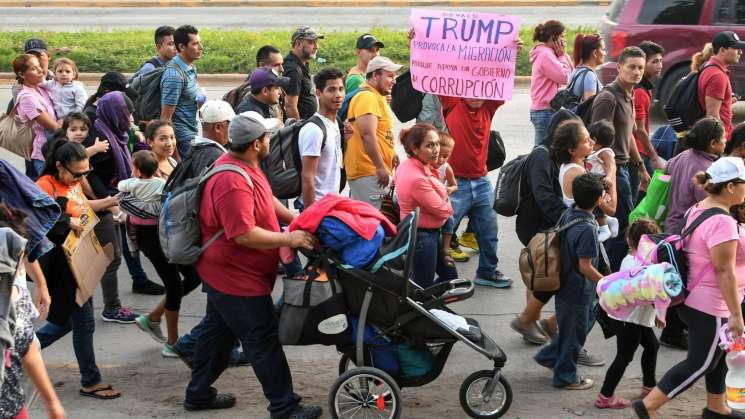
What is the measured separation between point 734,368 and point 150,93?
5.83 meters

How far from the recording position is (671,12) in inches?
548

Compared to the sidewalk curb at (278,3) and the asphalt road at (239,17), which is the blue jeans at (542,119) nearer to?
the asphalt road at (239,17)

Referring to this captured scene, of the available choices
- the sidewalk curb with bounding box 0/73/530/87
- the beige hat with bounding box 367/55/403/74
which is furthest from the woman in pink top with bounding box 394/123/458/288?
the sidewalk curb with bounding box 0/73/530/87

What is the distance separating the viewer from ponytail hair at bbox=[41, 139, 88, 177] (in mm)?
6434

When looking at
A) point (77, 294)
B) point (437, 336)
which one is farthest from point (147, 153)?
point (437, 336)

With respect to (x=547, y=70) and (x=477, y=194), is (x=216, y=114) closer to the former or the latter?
(x=477, y=194)

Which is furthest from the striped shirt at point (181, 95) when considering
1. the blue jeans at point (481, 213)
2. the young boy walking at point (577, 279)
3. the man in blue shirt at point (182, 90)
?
the young boy walking at point (577, 279)

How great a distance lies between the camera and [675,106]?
9.48m

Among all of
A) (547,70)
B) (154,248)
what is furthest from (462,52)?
(154,248)

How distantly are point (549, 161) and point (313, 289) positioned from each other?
91.1 inches

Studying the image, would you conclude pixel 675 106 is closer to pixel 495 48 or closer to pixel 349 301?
pixel 495 48

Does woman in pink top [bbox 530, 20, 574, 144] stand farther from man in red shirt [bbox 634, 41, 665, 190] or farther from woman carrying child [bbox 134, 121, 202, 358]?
woman carrying child [bbox 134, 121, 202, 358]

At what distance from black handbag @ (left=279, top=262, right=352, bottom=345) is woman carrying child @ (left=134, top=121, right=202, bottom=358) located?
4.93 ft

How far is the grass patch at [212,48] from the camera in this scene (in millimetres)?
18281
